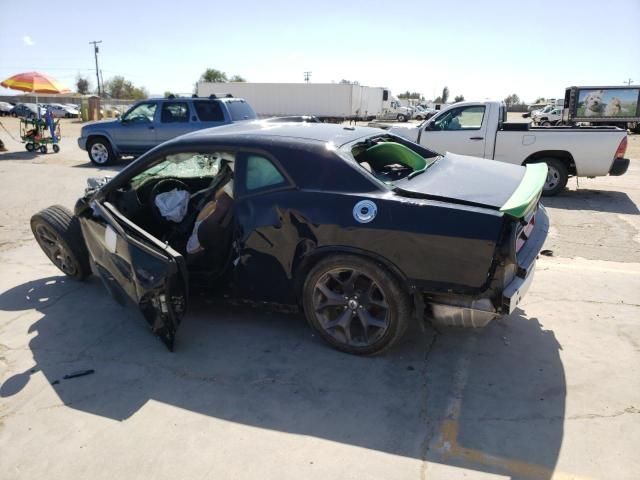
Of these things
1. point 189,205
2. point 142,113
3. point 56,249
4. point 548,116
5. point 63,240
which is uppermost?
point 548,116

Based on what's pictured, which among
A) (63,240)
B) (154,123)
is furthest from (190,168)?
(154,123)

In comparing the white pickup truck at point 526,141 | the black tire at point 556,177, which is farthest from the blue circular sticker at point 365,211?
the black tire at point 556,177

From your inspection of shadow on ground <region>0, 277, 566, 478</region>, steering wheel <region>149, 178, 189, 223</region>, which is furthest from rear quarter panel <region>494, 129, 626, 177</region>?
steering wheel <region>149, 178, 189, 223</region>

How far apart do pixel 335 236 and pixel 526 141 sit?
24.1ft

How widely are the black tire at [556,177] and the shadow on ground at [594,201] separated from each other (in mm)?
163

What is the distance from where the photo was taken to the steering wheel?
453cm

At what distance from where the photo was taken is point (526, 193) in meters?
3.21

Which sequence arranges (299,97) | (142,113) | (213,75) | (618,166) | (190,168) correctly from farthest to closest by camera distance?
1. (213,75)
2. (299,97)
3. (142,113)
4. (618,166)
5. (190,168)

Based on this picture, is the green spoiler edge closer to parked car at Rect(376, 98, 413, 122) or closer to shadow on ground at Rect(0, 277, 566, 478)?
shadow on ground at Rect(0, 277, 566, 478)

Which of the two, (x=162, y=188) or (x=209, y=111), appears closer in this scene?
(x=162, y=188)

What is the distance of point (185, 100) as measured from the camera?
40.5 feet

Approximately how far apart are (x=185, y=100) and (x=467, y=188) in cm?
1047

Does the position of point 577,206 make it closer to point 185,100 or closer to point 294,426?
point 294,426

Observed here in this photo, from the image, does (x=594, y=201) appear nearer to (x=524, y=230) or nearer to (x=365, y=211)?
(x=524, y=230)
